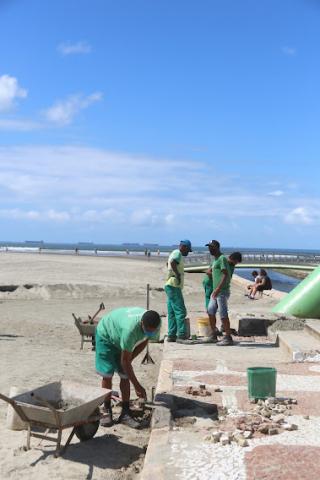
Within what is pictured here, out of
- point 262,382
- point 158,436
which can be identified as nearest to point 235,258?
point 262,382

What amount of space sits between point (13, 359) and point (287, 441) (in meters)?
5.77

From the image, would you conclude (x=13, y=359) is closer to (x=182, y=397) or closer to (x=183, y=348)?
(x=183, y=348)

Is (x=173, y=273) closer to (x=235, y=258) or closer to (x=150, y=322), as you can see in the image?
(x=235, y=258)

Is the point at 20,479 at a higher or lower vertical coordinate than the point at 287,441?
lower

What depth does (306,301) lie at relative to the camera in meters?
12.5

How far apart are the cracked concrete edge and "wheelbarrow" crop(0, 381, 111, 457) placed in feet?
1.73

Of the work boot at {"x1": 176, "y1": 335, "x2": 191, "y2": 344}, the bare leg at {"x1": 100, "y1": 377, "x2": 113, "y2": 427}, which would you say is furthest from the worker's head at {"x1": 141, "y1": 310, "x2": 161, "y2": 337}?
the work boot at {"x1": 176, "y1": 335, "x2": 191, "y2": 344}

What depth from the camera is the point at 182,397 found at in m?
6.45

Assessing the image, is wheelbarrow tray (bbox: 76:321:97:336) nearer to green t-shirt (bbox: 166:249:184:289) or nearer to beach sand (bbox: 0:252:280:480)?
beach sand (bbox: 0:252:280:480)

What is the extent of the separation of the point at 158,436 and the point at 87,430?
0.86m

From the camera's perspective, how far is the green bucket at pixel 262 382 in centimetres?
624

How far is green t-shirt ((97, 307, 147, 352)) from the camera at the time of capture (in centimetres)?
573

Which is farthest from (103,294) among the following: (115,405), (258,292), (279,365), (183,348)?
(115,405)

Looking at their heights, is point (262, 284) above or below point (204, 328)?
above
